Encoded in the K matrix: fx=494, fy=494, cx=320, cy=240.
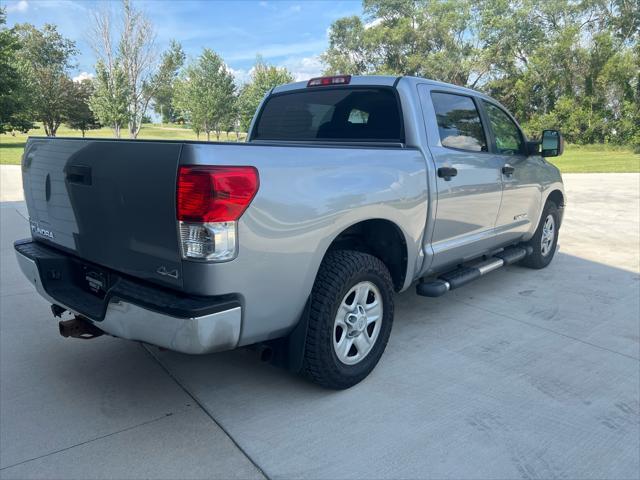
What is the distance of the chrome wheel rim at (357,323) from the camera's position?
290cm

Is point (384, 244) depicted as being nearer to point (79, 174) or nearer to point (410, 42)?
point (79, 174)

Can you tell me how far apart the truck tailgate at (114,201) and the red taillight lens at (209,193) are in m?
0.06

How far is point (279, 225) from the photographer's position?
2.34m

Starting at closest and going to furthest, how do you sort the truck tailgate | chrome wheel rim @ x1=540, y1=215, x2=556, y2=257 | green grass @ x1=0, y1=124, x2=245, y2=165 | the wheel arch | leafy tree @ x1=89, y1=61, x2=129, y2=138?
the truck tailgate < the wheel arch < chrome wheel rim @ x1=540, y1=215, x2=556, y2=257 < green grass @ x1=0, y1=124, x2=245, y2=165 < leafy tree @ x1=89, y1=61, x2=129, y2=138

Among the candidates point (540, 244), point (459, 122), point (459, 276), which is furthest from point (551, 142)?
point (459, 276)

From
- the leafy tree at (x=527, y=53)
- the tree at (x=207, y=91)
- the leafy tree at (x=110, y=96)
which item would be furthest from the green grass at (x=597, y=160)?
the leafy tree at (x=110, y=96)

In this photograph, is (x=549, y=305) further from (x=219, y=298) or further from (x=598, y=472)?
(x=219, y=298)

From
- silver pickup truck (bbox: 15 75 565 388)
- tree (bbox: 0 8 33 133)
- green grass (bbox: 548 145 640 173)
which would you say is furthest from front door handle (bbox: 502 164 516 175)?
tree (bbox: 0 8 33 133)

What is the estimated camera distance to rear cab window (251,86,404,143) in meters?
3.64

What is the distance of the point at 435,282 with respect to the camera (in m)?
3.72

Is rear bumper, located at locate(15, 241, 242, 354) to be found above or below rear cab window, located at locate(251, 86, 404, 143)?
below

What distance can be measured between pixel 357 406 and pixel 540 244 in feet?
11.9

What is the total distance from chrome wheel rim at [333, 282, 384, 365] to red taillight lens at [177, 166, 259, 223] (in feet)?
3.18

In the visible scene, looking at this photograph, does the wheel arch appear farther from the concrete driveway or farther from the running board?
the concrete driveway
